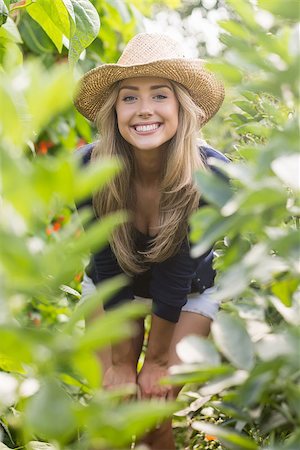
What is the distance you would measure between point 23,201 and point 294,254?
25cm

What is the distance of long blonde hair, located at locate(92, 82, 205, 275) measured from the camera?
208 centimetres

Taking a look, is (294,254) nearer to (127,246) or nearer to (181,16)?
(127,246)

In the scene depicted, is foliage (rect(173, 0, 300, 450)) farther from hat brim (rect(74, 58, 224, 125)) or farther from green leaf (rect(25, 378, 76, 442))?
hat brim (rect(74, 58, 224, 125))

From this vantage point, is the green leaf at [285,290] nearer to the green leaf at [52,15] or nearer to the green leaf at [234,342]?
the green leaf at [234,342]

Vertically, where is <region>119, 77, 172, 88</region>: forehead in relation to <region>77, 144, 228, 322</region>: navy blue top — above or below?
above

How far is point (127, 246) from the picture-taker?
7.07 ft

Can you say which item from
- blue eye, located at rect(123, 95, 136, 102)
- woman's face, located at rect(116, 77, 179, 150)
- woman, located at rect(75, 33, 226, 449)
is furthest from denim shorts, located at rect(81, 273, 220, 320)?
blue eye, located at rect(123, 95, 136, 102)

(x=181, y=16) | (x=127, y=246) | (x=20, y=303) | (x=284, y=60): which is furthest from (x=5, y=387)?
(x=181, y=16)

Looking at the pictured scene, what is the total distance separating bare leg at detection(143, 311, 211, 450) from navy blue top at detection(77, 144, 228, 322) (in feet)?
0.26

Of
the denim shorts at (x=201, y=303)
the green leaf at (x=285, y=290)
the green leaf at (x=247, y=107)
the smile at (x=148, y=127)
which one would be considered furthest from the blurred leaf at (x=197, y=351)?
the denim shorts at (x=201, y=303)

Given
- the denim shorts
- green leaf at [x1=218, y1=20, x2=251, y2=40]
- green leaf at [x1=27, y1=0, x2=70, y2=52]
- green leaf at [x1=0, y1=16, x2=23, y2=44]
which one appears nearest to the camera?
green leaf at [x1=218, y1=20, x2=251, y2=40]

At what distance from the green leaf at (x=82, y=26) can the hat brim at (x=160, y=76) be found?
441mm

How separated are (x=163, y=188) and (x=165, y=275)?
0.73ft

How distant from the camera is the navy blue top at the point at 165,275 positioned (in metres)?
2.12
